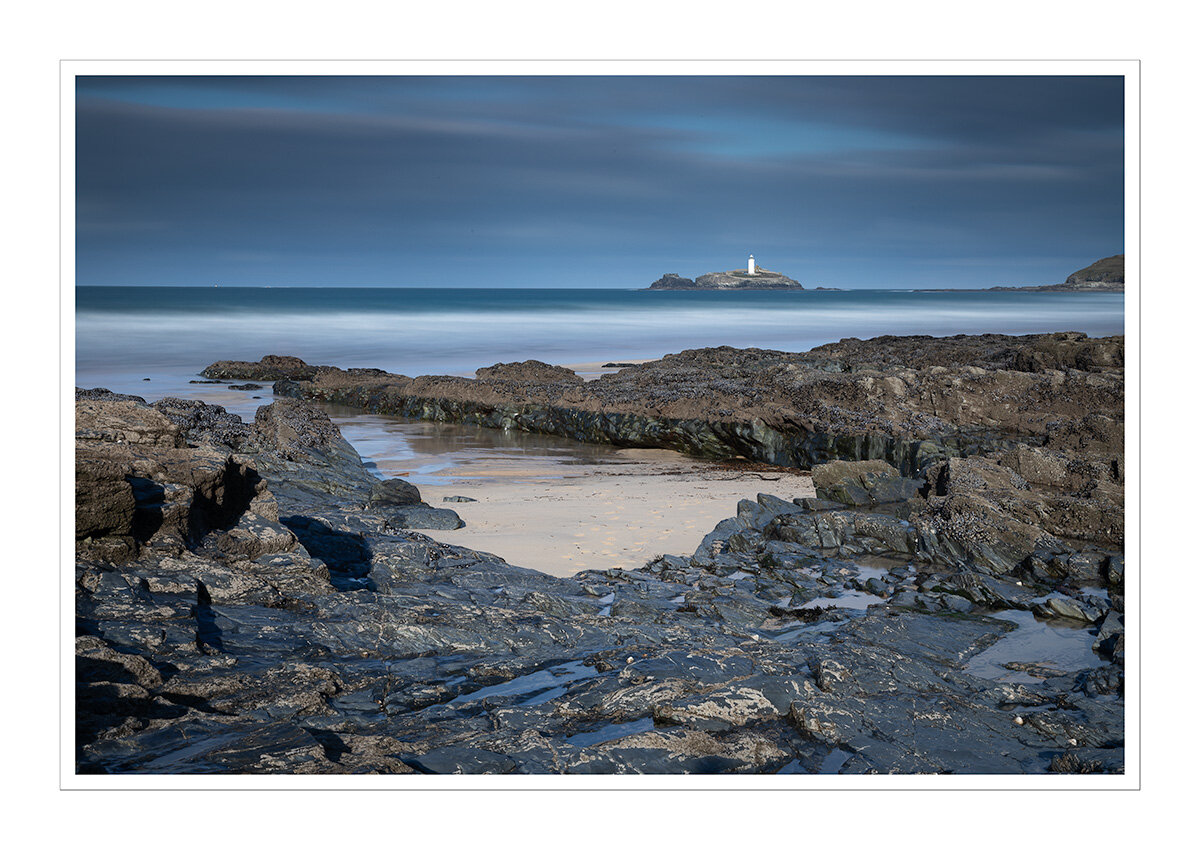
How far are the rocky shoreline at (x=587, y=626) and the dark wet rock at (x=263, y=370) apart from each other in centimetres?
1409

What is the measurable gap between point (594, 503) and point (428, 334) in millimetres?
33875

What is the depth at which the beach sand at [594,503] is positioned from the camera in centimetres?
741

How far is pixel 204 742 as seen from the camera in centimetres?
308

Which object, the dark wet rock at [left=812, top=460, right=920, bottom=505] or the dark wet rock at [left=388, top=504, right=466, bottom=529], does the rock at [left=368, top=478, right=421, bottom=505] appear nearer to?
the dark wet rock at [left=388, top=504, right=466, bottom=529]

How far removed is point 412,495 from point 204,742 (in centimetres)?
572

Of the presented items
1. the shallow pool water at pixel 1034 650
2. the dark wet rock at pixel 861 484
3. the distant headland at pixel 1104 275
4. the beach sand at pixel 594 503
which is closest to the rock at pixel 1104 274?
the distant headland at pixel 1104 275

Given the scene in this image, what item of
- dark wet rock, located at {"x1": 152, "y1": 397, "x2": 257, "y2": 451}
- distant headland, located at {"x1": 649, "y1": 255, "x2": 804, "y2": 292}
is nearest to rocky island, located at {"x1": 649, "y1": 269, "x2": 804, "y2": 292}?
distant headland, located at {"x1": 649, "y1": 255, "x2": 804, "y2": 292}

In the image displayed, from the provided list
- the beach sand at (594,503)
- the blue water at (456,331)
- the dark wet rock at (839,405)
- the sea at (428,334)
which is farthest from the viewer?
the blue water at (456,331)

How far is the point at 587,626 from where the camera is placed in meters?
5.01

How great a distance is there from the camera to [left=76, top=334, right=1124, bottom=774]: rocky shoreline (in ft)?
10.8

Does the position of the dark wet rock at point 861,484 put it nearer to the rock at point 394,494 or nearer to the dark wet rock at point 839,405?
the dark wet rock at point 839,405

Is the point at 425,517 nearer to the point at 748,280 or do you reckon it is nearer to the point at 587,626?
the point at 587,626

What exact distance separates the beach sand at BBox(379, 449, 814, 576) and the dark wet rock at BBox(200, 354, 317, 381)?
1175 centimetres
